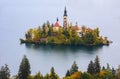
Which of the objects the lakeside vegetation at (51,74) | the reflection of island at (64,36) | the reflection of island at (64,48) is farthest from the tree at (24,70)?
the reflection of island at (64,36)

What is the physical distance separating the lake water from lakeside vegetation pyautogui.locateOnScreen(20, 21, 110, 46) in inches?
59.1

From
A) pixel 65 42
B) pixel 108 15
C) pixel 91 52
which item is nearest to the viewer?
pixel 91 52

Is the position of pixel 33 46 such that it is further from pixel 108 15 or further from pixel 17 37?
pixel 108 15

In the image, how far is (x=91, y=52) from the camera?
162 feet

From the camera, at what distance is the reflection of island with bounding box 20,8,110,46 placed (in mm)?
57562

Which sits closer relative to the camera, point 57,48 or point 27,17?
point 57,48

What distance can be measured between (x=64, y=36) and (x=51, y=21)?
14420 millimetres

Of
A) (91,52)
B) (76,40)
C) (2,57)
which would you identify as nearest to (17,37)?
(76,40)

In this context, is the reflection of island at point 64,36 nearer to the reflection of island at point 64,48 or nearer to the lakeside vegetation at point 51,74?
the reflection of island at point 64,48

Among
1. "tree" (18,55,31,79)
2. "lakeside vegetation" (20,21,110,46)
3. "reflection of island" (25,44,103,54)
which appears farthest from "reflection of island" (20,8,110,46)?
"tree" (18,55,31,79)

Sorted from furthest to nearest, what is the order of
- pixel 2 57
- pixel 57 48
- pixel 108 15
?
1. pixel 108 15
2. pixel 57 48
3. pixel 2 57

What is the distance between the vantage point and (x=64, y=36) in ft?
196

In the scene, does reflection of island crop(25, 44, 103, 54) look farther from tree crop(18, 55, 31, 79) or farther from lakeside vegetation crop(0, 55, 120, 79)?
tree crop(18, 55, 31, 79)

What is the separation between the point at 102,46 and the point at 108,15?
83.5 feet
